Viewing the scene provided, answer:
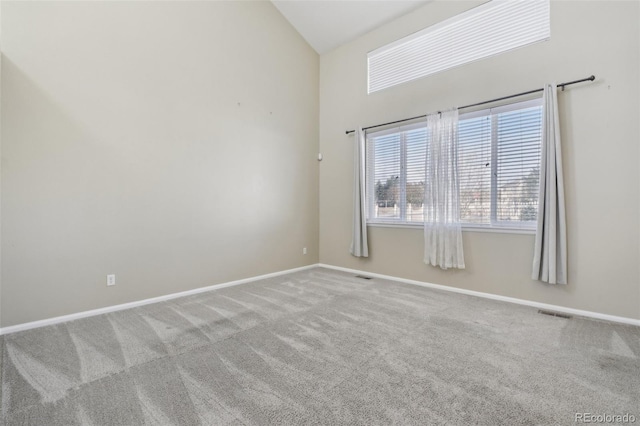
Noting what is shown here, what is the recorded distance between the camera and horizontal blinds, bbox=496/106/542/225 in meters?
3.18

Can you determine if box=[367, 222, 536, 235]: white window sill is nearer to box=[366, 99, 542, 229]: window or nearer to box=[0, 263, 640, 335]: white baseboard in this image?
box=[366, 99, 542, 229]: window

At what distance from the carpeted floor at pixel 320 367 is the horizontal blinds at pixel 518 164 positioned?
1.10 m

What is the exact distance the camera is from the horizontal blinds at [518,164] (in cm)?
318

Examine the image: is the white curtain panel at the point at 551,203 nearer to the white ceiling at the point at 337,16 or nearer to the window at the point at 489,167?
the window at the point at 489,167

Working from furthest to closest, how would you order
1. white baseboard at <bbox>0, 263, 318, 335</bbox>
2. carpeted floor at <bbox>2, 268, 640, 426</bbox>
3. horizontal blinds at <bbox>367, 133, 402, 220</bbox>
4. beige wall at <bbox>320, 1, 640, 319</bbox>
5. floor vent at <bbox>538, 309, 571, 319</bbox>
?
1. horizontal blinds at <bbox>367, 133, 402, 220</bbox>
2. floor vent at <bbox>538, 309, 571, 319</bbox>
3. beige wall at <bbox>320, 1, 640, 319</bbox>
4. white baseboard at <bbox>0, 263, 318, 335</bbox>
5. carpeted floor at <bbox>2, 268, 640, 426</bbox>

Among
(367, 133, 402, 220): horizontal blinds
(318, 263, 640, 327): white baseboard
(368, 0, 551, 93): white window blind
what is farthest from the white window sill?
(368, 0, 551, 93): white window blind

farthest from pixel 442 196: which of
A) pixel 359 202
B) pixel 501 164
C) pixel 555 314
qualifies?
pixel 555 314

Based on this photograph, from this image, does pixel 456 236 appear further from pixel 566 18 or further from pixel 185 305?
pixel 185 305

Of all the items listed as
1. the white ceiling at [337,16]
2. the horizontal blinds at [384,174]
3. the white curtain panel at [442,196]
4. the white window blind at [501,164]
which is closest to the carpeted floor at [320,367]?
the white curtain panel at [442,196]

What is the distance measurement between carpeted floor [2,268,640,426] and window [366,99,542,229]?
112cm

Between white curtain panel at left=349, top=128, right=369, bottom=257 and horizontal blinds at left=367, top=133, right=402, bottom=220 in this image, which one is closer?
horizontal blinds at left=367, top=133, right=402, bottom=220

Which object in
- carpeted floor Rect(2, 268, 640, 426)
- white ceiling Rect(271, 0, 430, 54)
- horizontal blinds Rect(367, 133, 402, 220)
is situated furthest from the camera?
horizontal blinds Rect(367, 133, 402, 220)

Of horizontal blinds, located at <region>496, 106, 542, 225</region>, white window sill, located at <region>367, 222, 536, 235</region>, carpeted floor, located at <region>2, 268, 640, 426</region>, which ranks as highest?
horizontal blinds, located at <region>496, 106, 542, 225</region>

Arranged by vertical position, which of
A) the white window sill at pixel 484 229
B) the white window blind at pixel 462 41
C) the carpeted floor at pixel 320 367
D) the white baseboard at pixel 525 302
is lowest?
the carpeted floor at pixel 320 367
